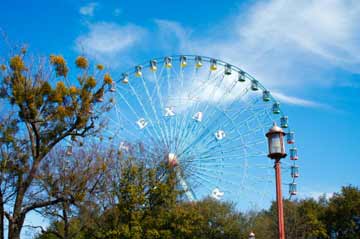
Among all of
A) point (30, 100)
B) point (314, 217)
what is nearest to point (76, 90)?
point (30, 100)

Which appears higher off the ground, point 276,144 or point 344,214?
point 344,214

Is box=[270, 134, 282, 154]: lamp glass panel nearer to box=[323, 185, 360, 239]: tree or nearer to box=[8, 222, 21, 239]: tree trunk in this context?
box=[8, 222, 21, 239]: tree trunk

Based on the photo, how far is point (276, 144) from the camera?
31.1 feet

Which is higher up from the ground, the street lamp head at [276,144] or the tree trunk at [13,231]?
the street lamp head at [276,144]

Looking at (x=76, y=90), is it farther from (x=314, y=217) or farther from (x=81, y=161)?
(x=314, y=217)

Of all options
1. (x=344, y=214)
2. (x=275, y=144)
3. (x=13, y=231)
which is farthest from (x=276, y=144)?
(x=344, y=214)

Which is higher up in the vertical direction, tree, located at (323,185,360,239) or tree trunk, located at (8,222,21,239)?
tree, located at (323,185,360,239)

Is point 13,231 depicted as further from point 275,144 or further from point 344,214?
point 344,214

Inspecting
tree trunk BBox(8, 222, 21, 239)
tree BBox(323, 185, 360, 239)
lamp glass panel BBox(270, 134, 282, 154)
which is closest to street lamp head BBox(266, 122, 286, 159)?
lamp glass panel BBox(270, 134, 282, 154)

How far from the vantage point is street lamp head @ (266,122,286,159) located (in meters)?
9.43

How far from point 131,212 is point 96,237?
209cm

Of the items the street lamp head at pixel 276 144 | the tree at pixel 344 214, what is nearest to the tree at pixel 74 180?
the street lamp head at pixel 276 144

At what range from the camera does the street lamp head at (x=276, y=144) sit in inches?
371

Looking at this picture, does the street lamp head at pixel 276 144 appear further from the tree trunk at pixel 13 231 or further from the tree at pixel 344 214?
the tree at pixel 344 214
